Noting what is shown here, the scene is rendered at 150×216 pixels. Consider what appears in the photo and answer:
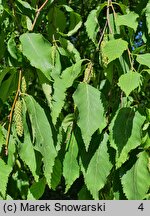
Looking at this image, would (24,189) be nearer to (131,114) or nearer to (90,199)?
(90,199)

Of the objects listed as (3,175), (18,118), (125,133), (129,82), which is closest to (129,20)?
(129,82)

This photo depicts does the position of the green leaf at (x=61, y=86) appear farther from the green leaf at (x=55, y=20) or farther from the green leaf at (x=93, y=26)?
the green leaf at (x=55, y=20)

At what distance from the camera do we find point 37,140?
133cm

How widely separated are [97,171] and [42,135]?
0.22 meters

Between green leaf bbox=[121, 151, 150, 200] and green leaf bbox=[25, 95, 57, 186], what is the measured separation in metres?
0.26

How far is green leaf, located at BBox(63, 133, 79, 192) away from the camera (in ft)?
4.71

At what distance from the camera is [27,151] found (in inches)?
54.0

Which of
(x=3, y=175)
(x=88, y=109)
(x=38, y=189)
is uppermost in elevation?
(x=88, y=109)

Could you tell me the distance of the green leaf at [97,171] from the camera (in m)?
1.40

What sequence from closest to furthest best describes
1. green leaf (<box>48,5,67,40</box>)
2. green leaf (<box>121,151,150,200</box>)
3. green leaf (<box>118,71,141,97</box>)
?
green leaf (<box>118,71,141,97</box>), green leaf (<box>121,151,150,200</box>), green leaf (<box>48,5,67,40</box>)

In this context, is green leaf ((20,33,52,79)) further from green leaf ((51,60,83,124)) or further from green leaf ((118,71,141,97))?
green leaf ((118,71,141,97))

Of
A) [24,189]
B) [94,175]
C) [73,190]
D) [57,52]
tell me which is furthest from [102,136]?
[73,190]

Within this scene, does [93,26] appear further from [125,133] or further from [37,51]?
[125,133]

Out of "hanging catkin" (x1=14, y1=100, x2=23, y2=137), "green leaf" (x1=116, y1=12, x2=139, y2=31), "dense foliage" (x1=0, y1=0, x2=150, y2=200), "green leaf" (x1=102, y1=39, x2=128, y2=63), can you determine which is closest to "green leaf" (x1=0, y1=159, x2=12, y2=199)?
"dense foliage" (x1=0, y1=0, x2=150, y2=200)
